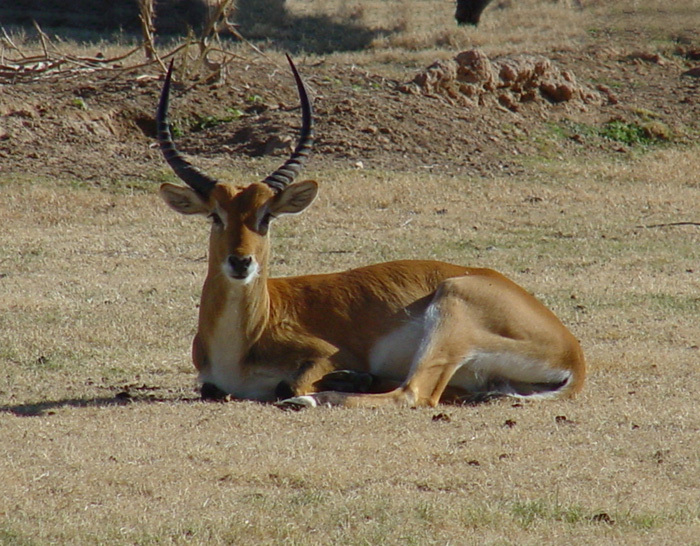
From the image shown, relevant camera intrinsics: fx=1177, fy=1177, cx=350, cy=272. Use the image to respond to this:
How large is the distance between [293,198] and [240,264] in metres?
0.84

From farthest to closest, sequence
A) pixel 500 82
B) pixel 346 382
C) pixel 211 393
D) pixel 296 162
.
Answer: pixel 500 82
pixel 296 162
pixel 346 382
pixel 211 393

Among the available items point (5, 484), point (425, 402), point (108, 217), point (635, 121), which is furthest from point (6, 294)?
point (635, 121)

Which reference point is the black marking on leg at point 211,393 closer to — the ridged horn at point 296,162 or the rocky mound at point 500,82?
the ridged horn at point 296,162

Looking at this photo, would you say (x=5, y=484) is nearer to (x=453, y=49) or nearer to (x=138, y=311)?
(x=138, y=311)

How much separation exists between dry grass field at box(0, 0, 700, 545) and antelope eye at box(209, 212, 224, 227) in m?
1.12

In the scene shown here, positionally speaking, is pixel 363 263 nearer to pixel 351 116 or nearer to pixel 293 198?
pixel 293 198

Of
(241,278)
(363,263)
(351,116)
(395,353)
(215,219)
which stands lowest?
(363,263)

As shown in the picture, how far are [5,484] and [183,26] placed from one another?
2767 cm

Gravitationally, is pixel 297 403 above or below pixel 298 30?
below

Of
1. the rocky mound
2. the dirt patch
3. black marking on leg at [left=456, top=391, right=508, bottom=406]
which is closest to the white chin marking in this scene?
black marking on leg at [left=456, top=391, right=508, bottom=406]

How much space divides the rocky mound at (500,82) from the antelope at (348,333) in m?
12.6

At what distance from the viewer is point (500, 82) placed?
20609 millimetres

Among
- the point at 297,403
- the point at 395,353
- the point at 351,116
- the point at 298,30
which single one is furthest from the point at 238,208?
the point at 298,30

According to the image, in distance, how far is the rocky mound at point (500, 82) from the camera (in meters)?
20.2
